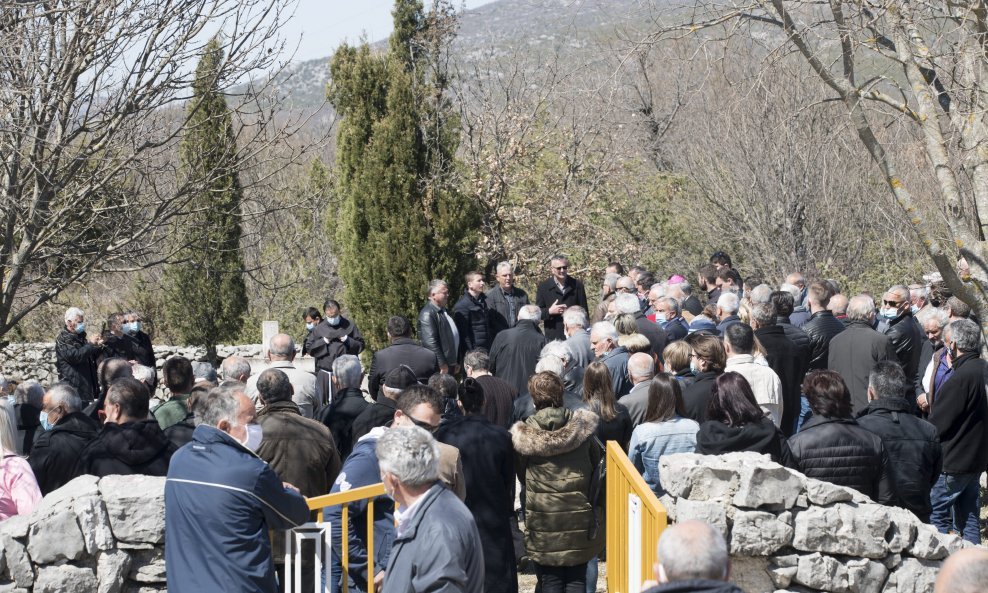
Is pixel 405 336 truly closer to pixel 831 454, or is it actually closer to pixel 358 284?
pixel 831 454

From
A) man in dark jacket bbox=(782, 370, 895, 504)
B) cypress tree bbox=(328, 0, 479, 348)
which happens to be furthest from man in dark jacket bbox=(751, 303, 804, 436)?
cypress tree bbox=(328, 0, 479, 348)

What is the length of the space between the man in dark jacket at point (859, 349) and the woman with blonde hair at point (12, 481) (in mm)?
6223

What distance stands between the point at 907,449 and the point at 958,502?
162 centimetres

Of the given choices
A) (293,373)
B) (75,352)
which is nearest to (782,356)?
(293,373)

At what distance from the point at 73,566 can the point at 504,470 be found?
227cm

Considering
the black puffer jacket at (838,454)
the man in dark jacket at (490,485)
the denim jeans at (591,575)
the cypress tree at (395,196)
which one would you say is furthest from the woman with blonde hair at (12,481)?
the cypress tree at (395,196)

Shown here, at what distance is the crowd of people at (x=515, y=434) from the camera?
430 cm

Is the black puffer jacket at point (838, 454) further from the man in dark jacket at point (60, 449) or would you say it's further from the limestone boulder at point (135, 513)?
the man in dark jacket at point (60, 449)

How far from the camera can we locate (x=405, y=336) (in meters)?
9.17

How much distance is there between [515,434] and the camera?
5.83 metres

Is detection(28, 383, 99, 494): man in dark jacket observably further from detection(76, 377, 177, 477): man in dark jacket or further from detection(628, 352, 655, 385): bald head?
detection(628, 352, 655, 385): bald head

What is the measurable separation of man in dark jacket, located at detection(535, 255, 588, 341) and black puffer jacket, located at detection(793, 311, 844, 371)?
10.4ft

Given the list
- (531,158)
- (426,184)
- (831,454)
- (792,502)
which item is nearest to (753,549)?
(792,502)

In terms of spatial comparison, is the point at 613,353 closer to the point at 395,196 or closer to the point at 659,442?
the point at 659,442
